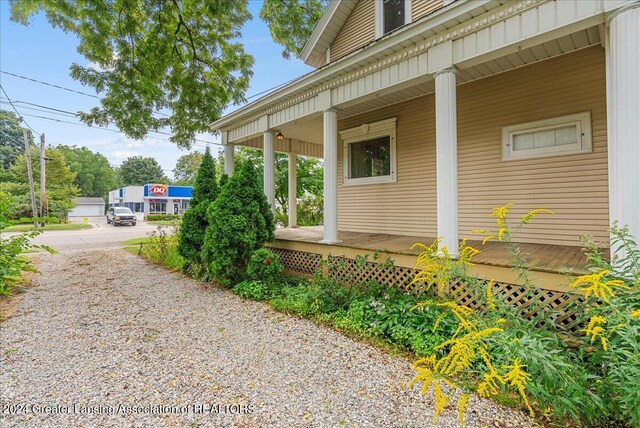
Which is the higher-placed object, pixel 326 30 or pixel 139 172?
pixel 139 172

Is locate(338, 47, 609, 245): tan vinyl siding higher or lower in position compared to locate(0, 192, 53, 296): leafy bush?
higher

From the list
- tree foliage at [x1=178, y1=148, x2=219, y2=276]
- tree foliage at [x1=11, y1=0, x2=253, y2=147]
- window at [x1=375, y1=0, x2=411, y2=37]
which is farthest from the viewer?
tree foliage at [x1=11, y1=0, x2=253, y2=147]

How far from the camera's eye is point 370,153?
22.4 feet

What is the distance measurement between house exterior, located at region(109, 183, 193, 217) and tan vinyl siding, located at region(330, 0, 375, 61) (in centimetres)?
3172

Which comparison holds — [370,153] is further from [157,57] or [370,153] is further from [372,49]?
[157,57]

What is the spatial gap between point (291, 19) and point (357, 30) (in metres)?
3.56

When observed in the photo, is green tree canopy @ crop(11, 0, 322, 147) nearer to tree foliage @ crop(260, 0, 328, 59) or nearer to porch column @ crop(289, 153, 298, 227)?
tree foliage @ crop(260, 0, 328, 59)

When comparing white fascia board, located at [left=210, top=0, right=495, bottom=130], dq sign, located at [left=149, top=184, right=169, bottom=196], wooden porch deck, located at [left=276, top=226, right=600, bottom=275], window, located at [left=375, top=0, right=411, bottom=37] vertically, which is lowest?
wooden porch deck, located at [left=276, top=226, right=600, bottom=275]

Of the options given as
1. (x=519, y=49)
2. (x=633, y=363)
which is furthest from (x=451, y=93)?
(x=633, y=363)

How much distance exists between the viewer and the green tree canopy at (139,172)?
196 ft

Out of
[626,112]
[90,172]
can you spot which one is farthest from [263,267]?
[90,172]

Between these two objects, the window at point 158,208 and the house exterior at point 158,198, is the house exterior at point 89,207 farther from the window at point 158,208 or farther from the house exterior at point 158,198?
the window at point 158,208

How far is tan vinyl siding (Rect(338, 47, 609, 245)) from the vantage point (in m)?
4.19

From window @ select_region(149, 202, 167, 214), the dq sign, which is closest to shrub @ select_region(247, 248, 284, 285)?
the dq sign
